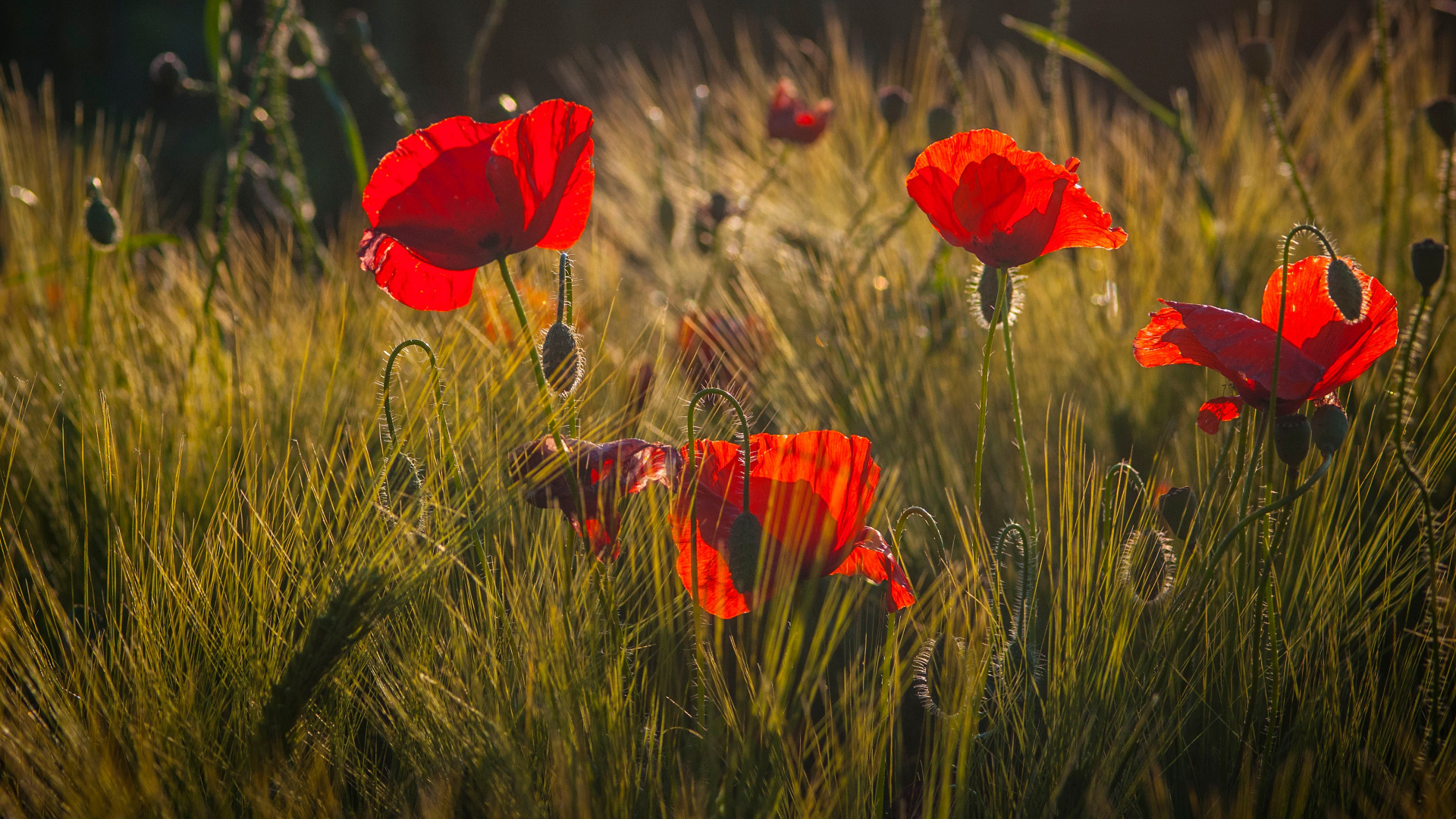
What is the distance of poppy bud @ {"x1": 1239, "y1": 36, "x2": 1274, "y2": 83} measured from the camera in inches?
38.5

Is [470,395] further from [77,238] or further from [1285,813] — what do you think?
[77,238]

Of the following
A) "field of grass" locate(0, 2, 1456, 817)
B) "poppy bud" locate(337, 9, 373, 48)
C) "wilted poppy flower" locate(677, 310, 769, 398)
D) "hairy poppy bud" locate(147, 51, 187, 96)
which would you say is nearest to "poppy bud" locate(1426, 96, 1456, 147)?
"field of grass" locate(0, 2, 1456, 817)

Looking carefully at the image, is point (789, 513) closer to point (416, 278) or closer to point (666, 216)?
point (416, 278)

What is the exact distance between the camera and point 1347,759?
52 cm

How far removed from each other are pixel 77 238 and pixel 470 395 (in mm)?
1045

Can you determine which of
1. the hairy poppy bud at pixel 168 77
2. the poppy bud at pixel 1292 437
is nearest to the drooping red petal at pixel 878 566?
the poppy bud at pixel 1292 437

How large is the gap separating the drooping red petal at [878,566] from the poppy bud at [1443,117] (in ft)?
2.30

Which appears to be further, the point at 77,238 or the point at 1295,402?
the point at 77,238

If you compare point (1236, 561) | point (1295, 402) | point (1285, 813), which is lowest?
point (1285, 813)

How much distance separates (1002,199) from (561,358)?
0.90 ft

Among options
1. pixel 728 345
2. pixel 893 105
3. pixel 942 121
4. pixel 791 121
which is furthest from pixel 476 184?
pixel 791 121

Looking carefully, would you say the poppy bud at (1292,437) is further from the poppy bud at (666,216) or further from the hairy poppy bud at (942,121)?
the poppy bud at (666,216)

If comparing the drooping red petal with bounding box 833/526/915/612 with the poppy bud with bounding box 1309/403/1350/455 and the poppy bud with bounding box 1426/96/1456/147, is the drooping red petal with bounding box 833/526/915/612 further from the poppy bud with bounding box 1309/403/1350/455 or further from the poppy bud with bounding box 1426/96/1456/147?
the poppy bud with bounding box 1426/96/1456/147

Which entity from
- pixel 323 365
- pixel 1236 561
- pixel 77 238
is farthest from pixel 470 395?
pixel 77 238
